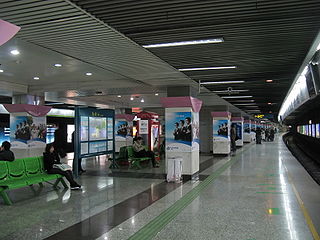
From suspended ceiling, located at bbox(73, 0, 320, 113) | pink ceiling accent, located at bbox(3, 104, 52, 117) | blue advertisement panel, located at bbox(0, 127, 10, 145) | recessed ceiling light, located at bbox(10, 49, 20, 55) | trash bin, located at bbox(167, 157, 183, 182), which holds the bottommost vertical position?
trash bin, located at bbox(167, 157, 183, 182)

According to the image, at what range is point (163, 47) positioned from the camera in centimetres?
587

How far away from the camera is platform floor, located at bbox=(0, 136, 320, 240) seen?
4570mm

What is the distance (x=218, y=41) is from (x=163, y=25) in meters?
1.22

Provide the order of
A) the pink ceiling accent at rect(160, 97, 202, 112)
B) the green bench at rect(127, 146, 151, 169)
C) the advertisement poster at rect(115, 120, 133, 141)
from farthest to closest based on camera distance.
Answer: the advertisement poster at rect(115, 120, 133, 141)
the green bench at rect(127, 146, 151, 169)
the pink ceiling accent at rect(160, 97, 202, 112)

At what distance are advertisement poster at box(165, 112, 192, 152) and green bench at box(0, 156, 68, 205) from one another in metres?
3.43

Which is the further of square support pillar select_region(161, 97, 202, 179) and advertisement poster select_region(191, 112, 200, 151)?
advertisement poster select_region(191, 112, 200, 151)

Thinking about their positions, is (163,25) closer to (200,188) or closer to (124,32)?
(124,32)

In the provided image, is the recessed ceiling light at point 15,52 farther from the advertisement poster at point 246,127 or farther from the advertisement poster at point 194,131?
the advertisement poster at point 246,127

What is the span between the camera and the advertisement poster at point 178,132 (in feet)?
31.2

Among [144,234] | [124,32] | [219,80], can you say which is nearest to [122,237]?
[144,234]

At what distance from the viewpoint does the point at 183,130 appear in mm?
9547

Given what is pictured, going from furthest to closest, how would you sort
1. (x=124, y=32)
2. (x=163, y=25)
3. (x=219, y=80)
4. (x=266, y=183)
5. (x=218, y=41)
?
1. (x=219, y=80)
2. (x=266, y=183)
3. (x=218, y=41)
4. (x=124, y=32)
5. (x=163, y=25)

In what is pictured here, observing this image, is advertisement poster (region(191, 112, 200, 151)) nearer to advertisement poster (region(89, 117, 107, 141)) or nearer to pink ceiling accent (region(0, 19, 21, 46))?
advertisement poster (region(89, 117, 107, 141))

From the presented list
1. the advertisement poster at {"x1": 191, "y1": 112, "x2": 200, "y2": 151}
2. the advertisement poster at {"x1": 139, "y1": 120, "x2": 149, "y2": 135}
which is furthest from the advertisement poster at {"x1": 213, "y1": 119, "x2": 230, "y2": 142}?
the advertisement poster at {"x1": 191, "y1": 112, "x2": 200, "y2": 151}
